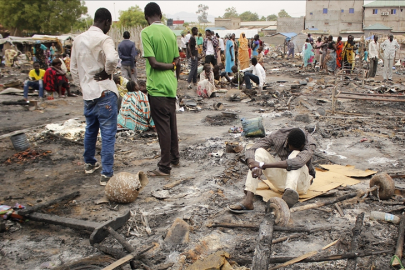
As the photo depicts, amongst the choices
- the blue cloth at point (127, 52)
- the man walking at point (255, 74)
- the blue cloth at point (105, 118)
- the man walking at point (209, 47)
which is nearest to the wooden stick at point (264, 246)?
the blue cloth at point (105, 118)

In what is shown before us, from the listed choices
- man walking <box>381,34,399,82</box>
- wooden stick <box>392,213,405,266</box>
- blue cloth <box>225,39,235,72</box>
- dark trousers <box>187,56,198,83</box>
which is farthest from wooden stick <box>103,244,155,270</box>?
man walking <box>381,34,399,82</box>

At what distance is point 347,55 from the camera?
1589cm

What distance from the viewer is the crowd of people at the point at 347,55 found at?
1381cm

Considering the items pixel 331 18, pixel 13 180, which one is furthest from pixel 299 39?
pixel 13 180

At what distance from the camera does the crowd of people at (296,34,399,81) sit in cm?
1381

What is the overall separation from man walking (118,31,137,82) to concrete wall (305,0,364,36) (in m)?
47.2

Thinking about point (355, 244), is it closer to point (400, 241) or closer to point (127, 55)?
point (400, 241)

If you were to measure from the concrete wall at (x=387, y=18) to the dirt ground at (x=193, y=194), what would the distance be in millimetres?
46521

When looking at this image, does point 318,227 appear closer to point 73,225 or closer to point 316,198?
point 316,198

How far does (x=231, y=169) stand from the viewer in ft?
16.1

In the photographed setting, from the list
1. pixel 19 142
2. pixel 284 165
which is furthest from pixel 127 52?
pixel 284 165

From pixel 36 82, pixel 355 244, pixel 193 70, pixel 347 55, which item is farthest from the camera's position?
pixel 347 55

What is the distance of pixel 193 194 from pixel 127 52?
700 cm

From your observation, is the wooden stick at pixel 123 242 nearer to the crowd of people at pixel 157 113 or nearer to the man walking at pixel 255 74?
the crowd of people at pixel 157 113
